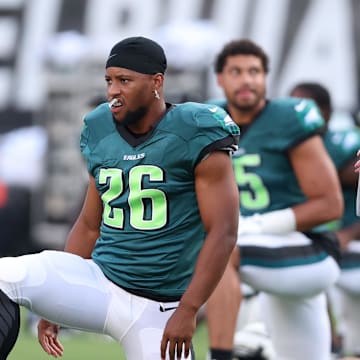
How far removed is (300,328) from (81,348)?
2814 millimetres

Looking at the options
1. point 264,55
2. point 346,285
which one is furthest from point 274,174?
point 346,285

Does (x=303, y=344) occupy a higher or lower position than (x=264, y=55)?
lower

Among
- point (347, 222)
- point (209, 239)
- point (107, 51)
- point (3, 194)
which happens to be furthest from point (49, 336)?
point (107, 51)

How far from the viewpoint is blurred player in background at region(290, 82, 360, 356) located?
6637mm

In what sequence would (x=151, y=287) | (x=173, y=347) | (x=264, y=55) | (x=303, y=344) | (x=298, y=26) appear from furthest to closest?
1. (x=298, y=26)
2. (x=264, y=55)
3. (x=303, y=344)
4. (x=151, y=287)
5. (x=173, y=347)

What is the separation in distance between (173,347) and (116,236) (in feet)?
1.75

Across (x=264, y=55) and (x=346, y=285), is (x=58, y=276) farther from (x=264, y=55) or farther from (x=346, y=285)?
(x=346, y=285)

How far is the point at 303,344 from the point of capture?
5.77 m

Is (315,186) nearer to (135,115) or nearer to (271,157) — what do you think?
(271,157)

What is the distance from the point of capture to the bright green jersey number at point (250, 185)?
591cm

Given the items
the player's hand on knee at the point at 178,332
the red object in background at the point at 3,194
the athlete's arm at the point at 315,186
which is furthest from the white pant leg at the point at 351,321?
the red object in background at the point at 3,194

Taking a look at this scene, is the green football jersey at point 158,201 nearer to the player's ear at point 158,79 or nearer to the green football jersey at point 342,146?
the player's ear at point 158,79

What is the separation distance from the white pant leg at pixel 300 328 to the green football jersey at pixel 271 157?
462mm

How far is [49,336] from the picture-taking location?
175 inches
